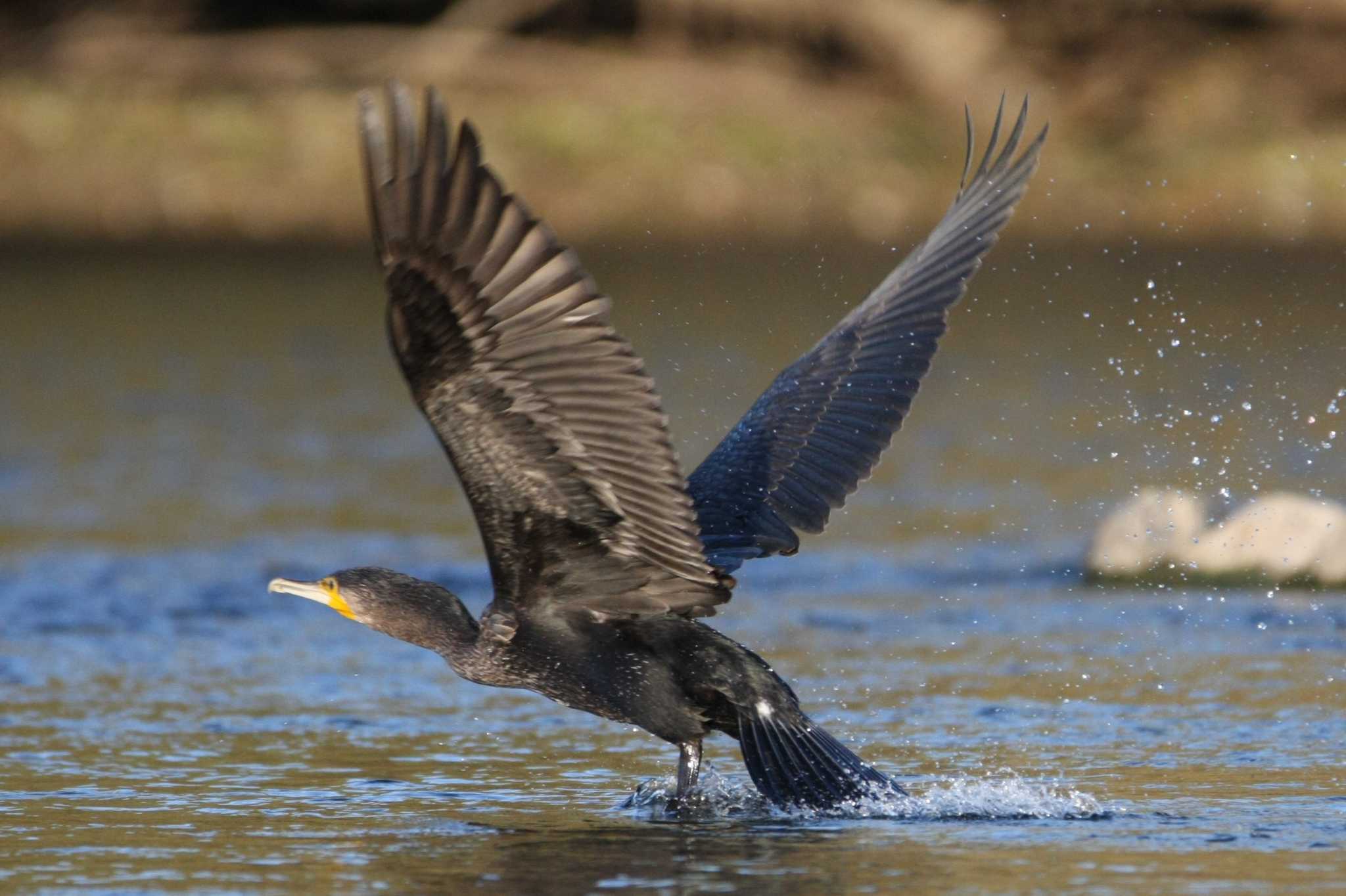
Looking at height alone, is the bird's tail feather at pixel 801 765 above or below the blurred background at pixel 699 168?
below

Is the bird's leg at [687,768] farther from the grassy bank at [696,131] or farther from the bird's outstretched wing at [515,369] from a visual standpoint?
the grassy bank at [696,131]

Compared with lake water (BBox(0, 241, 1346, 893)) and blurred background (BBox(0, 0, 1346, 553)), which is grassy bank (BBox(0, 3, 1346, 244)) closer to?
blurred background (BBox(0, 0, 1346, 553))

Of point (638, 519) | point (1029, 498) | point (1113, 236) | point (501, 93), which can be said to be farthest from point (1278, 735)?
point (501, 93)

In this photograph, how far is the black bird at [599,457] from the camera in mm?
4828

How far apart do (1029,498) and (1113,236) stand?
1081cm

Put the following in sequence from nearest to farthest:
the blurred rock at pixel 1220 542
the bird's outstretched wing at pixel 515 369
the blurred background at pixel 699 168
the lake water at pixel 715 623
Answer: the bird's outstretched wing at pixel 515 369
the lake water at pixel 715 623
the blurred rock at pixel 1220 542
the blurred background at pixel 699 168

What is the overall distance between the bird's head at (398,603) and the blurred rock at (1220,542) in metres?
3.97

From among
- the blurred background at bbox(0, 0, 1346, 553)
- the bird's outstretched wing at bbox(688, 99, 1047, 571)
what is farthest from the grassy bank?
the bird's outstretched wing at bbox(688, 99, 1047, 571)

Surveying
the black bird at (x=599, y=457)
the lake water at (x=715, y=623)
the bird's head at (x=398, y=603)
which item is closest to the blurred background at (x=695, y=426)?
the lake water at (x=715, y=623)

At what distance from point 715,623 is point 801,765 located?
3.13m

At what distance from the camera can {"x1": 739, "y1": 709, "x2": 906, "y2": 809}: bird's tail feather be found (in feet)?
18.3

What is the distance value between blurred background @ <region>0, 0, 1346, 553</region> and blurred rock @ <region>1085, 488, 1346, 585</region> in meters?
6.44

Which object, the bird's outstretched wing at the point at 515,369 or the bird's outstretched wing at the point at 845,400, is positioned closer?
the bird's outstretched wing at the point at 515,369

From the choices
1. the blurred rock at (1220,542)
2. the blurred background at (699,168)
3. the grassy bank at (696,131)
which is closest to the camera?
the blurred rock at (1220,542)
